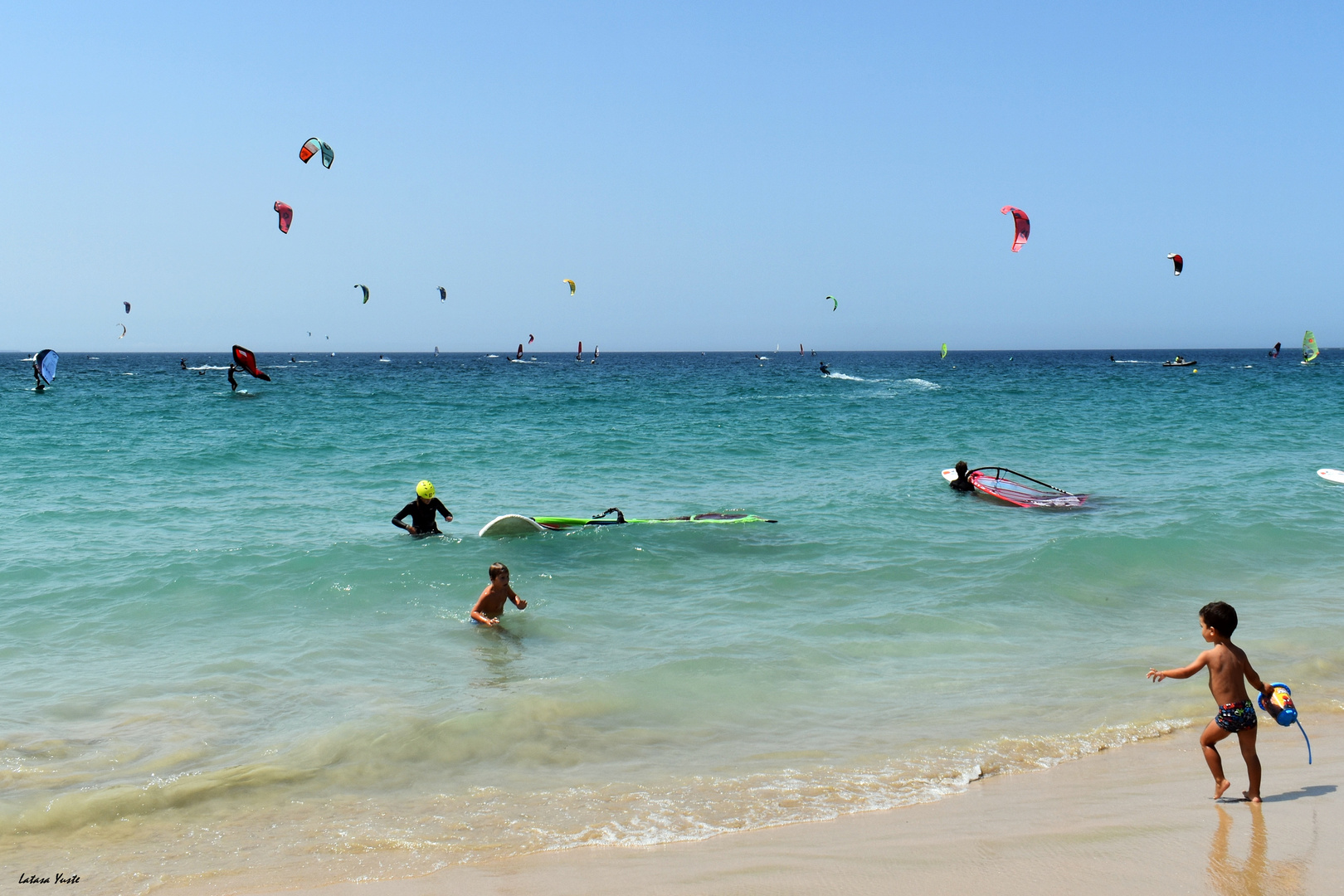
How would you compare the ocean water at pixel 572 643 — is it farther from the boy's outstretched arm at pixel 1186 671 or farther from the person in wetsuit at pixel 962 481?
the boy's outstretched arm at pixel 1186 671

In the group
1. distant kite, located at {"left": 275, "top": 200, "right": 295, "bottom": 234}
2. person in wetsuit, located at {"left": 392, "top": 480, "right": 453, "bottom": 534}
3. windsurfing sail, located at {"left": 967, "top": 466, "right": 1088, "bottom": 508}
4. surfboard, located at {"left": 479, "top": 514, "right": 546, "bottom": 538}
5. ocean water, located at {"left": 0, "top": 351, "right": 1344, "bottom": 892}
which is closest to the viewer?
ocean water, located at {"left": 0, "top": 351, "right": 1344, "bottom": 892}

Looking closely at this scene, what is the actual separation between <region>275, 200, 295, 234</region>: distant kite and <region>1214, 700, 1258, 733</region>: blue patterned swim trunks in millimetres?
23229

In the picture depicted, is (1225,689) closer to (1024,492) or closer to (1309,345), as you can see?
(1024,492)

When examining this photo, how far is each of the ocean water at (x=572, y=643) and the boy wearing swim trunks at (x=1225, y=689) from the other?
3.02 feet

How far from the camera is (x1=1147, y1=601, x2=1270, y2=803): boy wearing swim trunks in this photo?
434cm

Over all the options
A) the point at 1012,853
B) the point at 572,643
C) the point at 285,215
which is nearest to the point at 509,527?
the point at 572,643

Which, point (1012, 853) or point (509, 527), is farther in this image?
point (509, 527)

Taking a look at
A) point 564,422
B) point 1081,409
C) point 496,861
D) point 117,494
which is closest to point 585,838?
point 496,861

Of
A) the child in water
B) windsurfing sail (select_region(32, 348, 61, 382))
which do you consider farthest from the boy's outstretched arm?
windsurfing sail (select_region(32, 348, 61, 382))

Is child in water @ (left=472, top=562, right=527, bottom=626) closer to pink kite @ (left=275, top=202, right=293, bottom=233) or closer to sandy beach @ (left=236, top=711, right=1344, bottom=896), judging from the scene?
sandy beach @ (left=236, top=711, right=1344, bottom=896)

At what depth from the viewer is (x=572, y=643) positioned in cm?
766

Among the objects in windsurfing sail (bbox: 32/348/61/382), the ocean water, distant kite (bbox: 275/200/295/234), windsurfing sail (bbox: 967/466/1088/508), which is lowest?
the ocean water

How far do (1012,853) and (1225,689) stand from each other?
1436mm

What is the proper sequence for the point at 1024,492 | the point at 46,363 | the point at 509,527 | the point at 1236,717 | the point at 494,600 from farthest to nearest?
the point at 46,363, the point at 1024,492, the point at 509,527, the point at 494,600, the point at 1236,717
